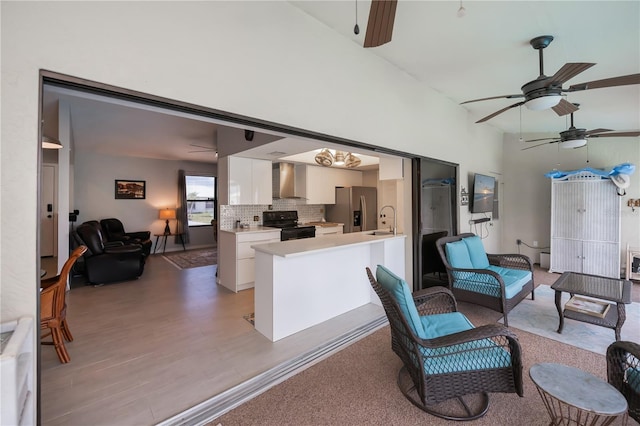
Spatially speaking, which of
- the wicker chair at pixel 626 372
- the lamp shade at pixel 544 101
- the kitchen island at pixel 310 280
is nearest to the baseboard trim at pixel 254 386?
the kitchen island at pixel 310 280

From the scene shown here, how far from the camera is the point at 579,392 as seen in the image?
1.42m

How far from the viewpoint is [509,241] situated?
643 centimetres

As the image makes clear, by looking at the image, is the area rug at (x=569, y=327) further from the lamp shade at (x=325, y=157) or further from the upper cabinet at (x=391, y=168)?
the lamp shade at (x=325, y=157)

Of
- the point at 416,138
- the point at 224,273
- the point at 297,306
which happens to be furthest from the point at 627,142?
the point at 224,273

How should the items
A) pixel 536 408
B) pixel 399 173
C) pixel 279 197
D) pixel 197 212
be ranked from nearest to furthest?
1. pixel 536 408
2. pixel 399 173
3. pixel 279 197
4. pixel 197 212

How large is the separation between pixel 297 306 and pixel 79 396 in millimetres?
1825

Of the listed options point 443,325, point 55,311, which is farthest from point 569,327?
point 55,311

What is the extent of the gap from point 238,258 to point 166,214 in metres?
4.71

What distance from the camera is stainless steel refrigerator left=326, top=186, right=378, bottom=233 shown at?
642cm

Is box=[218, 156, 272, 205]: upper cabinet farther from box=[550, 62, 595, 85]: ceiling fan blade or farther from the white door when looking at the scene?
the white door

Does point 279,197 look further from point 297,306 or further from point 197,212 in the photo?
point 197,212

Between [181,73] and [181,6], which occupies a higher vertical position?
[181,6]

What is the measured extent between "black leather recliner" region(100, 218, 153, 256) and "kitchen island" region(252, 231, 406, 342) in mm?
5070

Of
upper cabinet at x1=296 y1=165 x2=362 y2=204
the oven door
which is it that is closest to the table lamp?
upper cabinet at x1=296 y1=165 x2=362 y2=204
